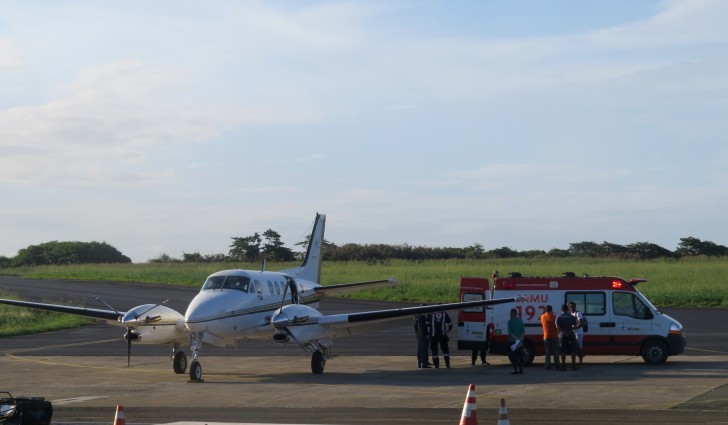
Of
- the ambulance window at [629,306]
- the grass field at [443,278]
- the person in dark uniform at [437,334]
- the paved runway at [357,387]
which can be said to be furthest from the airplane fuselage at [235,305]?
the grass field at [443,278]

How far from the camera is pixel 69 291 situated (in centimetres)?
6028

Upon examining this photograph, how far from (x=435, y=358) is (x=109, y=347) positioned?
13.6 meters

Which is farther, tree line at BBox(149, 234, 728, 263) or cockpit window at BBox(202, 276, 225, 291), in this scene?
tree line at BBox(149, 234, 728, 263)

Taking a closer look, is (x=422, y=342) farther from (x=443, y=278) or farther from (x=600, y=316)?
(x=443, y=278)

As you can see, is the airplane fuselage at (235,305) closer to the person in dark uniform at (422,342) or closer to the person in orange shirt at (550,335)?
the person in dark uniform at (422,342)

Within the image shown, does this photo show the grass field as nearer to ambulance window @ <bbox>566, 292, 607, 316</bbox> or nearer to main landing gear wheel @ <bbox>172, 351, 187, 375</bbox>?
main landing gear wheel @ <bbox>172, 351, 187, 375</bbox>

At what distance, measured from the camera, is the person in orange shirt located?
22.0 m

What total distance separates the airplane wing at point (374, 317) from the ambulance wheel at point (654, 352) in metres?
3.52

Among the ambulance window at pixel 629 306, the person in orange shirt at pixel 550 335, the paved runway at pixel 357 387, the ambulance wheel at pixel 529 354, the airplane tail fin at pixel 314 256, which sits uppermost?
the airplane tail fin at pixel 314 256

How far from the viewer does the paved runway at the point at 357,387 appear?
50.3 feet

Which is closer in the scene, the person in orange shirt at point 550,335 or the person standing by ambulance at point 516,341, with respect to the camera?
the person standing by ambulance at point 516,341

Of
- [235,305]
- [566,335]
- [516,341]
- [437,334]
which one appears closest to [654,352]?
[566,335]

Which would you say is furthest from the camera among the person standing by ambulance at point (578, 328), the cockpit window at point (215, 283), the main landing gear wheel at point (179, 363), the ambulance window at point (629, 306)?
the main landing gear wheel at point (179, 363)

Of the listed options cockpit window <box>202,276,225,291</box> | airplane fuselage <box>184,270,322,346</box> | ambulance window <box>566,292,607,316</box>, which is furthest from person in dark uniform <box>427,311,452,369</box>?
cockpit window <box>202,276,225,291</box>
